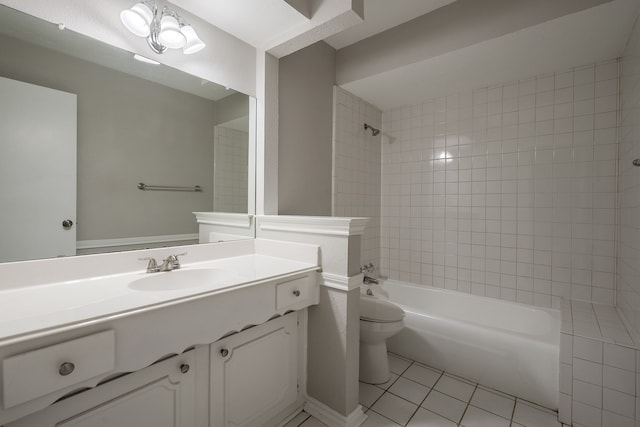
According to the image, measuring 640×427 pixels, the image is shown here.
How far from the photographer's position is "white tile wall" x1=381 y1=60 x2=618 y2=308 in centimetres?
191

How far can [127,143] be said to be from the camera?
122cm

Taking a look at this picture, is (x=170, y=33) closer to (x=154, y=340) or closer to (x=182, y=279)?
(x=182, y=279)

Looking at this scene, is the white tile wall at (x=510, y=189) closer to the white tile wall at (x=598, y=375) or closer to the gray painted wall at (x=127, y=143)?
the white tile wall at (x=598, y=375)

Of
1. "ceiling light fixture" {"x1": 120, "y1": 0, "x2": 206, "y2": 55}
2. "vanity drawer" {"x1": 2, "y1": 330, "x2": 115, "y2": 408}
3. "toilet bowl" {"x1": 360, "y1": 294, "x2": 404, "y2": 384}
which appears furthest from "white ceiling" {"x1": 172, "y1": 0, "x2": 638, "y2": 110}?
"toilet bowl" {"x1": 360, "y1": 294, "x2": 404, "y2": 384}

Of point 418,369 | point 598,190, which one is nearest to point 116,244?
point 418,369

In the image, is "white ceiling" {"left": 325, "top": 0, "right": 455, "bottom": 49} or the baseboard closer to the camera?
the baseboard

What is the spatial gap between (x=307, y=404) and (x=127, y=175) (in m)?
1.43

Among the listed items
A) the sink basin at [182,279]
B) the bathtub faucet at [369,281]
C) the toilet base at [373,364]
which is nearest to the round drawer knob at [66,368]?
the sink basin at [182,279]

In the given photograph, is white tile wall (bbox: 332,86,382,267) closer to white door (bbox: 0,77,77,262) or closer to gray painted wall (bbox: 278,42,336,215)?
gray painted wall (bbox: 278,42,336,215)

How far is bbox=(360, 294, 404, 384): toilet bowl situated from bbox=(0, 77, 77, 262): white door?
4.97 feet

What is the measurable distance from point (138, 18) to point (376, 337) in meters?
2.01

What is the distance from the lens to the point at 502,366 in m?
1.63

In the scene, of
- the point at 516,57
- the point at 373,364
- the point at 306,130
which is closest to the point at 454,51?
the point at 516,57

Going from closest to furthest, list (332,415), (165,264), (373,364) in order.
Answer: (165,264) < (332,415) < (373,364)
